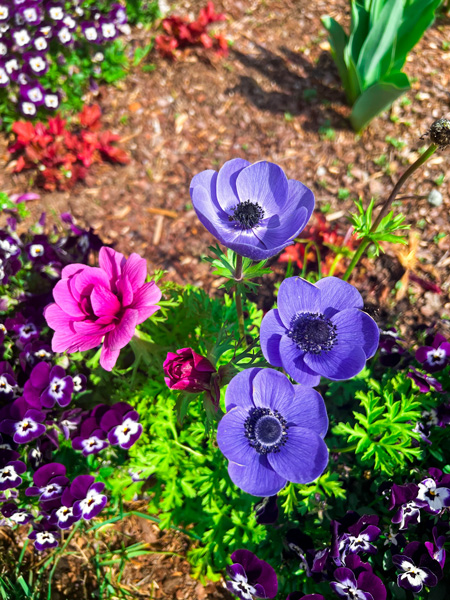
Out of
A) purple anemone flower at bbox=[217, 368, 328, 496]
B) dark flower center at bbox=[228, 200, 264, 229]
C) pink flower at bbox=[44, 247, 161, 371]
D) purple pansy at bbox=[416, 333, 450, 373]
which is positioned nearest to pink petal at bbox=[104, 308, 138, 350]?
pink flower at bbox=[44, 247, 161, 371]

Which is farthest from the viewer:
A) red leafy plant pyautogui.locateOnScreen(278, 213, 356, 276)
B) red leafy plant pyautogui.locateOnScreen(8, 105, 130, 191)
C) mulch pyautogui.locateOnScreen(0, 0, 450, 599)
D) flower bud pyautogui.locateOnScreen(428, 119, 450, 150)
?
red leafy plant pyautogui.locateOnScreen(8, 105, 130, 191)

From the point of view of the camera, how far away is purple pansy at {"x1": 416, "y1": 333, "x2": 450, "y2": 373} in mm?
1926

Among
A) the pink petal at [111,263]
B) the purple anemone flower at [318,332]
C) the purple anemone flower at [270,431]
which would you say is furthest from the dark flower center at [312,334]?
the pink petal at [111,263]

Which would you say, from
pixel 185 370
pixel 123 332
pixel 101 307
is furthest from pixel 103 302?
pixel 185 370

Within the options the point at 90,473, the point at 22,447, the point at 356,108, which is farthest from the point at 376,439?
the point at 356,108

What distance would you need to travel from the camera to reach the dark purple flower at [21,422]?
1.87 meters

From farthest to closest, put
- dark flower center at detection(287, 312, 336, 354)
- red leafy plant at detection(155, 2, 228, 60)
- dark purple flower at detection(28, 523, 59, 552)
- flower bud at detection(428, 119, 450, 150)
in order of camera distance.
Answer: red leafy plant at detection(155, 2, 228, 60)
dark purple flower at detection(28, 523, 59, 552)
flower bud at detection(428, 119, 450, 150)
dark flower center at detection(287, 312, 336, 354)

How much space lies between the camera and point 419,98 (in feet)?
11.4

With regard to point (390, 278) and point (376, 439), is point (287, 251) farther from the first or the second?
point (376, 439)

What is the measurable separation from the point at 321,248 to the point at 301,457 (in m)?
1.93

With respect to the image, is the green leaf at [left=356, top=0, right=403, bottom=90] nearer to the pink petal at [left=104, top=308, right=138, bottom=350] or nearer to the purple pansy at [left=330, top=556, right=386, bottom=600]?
the pink petal at [left=104, top=308, right=138, bottom=350]

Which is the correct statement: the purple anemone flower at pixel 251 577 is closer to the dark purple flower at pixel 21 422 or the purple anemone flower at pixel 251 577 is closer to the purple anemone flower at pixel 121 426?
the purple anemone flower at pixel 121 426

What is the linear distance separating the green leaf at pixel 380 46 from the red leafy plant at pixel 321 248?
99cm

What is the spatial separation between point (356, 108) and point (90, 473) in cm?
282
